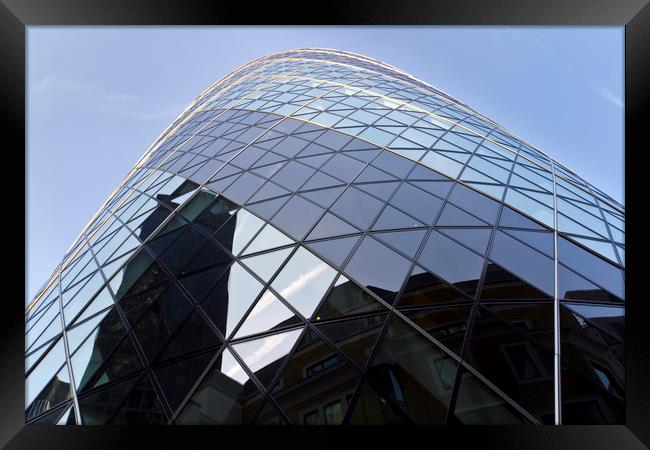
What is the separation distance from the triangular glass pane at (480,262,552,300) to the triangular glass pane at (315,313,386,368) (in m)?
3.03

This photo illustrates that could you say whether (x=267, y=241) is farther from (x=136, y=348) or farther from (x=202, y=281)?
(x=136, y=348)

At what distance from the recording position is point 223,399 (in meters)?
9.17

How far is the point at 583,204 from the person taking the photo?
58.3 feet

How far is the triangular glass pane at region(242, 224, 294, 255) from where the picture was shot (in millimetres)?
12668

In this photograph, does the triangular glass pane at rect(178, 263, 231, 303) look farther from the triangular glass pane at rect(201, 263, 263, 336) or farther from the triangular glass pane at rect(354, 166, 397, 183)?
the triangular glass pane at rect(354, 166, 397, 183)

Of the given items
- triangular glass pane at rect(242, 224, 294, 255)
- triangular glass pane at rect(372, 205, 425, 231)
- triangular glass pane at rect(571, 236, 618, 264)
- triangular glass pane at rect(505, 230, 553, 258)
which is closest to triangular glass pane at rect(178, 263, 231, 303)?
triangular glass pane at rect(242, 224, 294, 255)

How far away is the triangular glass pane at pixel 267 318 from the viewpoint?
10242mm

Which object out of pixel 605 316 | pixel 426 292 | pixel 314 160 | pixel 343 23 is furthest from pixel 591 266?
pixel 343 23

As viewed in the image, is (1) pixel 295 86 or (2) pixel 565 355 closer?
(2) pixel 565 355

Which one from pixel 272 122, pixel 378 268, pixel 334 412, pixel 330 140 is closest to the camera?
pixel 334 412

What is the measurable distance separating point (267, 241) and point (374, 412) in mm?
6477
